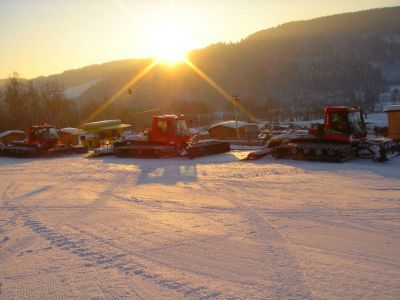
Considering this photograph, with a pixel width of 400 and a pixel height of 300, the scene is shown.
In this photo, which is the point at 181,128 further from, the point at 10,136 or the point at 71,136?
the point at 10,136

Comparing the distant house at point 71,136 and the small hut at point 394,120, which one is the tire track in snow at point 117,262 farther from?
the distant house at point 71,136

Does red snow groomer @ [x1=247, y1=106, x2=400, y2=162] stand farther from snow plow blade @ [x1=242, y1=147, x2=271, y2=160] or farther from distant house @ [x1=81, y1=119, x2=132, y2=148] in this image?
distant house @ [x1=81, y1=119, x2=132, y2=148]

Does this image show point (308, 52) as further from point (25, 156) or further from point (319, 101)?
point (25, 156)

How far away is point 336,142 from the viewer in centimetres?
1855

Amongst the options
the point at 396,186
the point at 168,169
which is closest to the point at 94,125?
the point at 168,169

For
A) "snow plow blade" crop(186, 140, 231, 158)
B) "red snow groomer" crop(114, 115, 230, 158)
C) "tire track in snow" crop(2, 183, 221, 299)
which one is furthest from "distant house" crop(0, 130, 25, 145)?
"tire track in snow" crop(2, 183, 221, 299)

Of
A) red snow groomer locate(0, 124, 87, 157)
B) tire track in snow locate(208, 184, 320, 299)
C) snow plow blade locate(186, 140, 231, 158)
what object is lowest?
tire track in snow locate(208, 184, 320, 299)

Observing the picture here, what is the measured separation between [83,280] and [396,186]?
886 centimetres

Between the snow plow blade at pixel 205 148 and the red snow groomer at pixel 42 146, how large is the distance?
9880mm

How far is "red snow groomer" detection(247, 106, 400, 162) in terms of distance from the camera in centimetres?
1762

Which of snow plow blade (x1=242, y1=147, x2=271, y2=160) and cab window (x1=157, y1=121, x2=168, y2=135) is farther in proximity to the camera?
cab window (x1=157, y1=121, x2=168, y2=135)

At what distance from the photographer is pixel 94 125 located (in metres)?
49.7

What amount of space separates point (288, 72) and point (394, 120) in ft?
449

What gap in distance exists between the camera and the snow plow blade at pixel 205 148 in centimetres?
2153
